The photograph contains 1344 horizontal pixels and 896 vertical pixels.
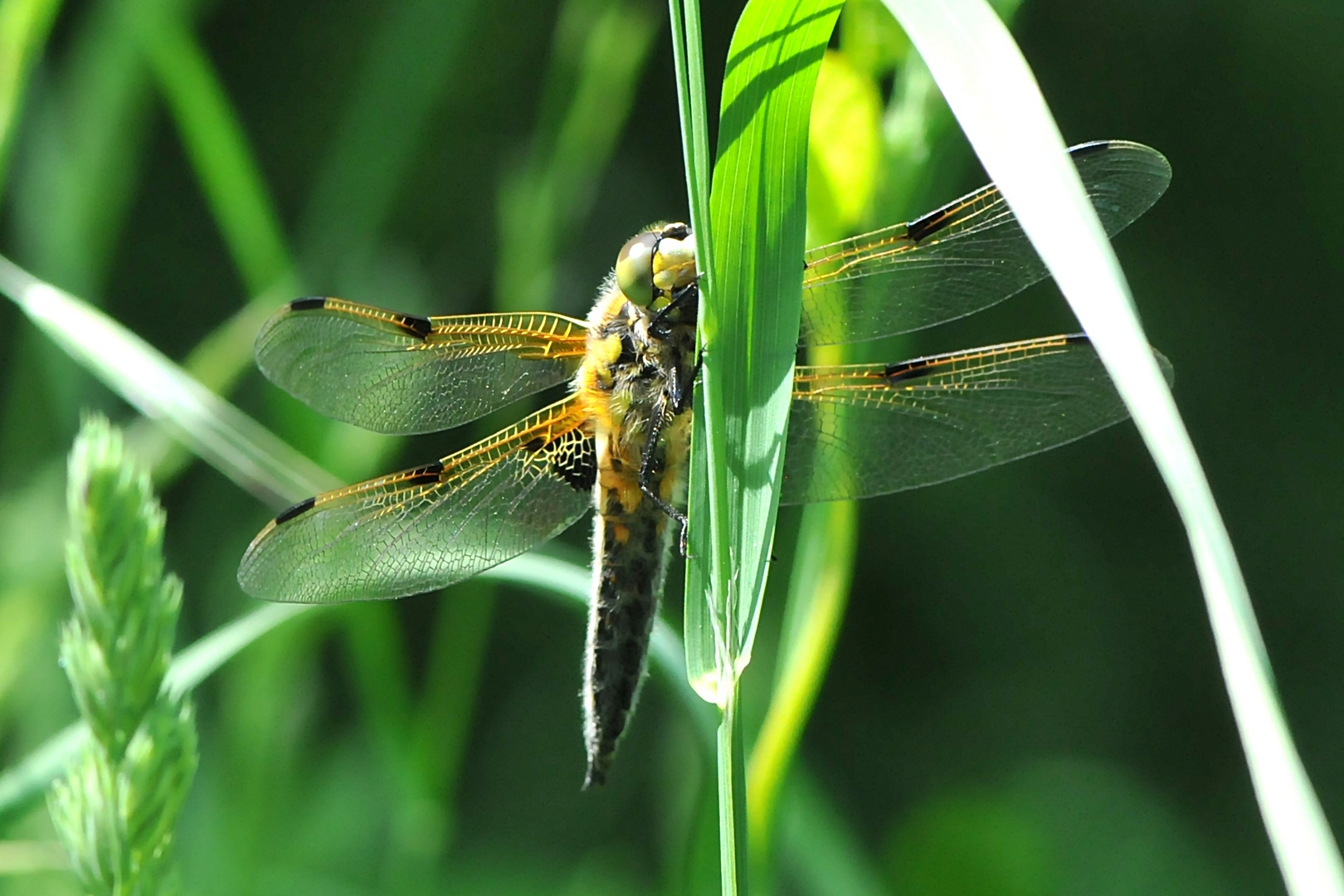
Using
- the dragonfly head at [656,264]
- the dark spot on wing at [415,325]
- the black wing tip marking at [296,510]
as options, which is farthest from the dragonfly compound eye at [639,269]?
the black wing tip marking at [296,510]

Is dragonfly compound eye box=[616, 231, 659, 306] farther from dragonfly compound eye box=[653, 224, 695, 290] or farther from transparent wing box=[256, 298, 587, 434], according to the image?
transparent wing box=[256, 298, 587, 434]

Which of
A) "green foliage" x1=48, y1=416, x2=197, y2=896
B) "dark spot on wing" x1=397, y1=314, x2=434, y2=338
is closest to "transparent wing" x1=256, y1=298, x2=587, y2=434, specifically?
"dark spot on wing" x1=397, y1=314, x2=434, y2=338

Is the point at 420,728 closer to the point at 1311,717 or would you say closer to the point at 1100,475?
the point at 1100,475

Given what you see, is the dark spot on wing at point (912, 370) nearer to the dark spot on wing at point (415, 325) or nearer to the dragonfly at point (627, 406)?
the dragonfly at point (627, 406)

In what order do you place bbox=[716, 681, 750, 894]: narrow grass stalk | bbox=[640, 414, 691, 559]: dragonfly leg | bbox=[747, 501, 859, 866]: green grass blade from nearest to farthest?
1. bbox=[716, 681, 750, 894]: narrow grass stalk
2. bbox=[747, 501, 859, 866]: green grass blade
3. bbox=[640, 414, 691, 559]: dragonfly leg

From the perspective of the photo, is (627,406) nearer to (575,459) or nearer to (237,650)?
(575,459)

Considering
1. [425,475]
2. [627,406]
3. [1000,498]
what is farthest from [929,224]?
[1000,498]

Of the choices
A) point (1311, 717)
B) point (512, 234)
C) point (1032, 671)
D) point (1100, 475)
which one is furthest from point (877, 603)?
point (512, 234)
